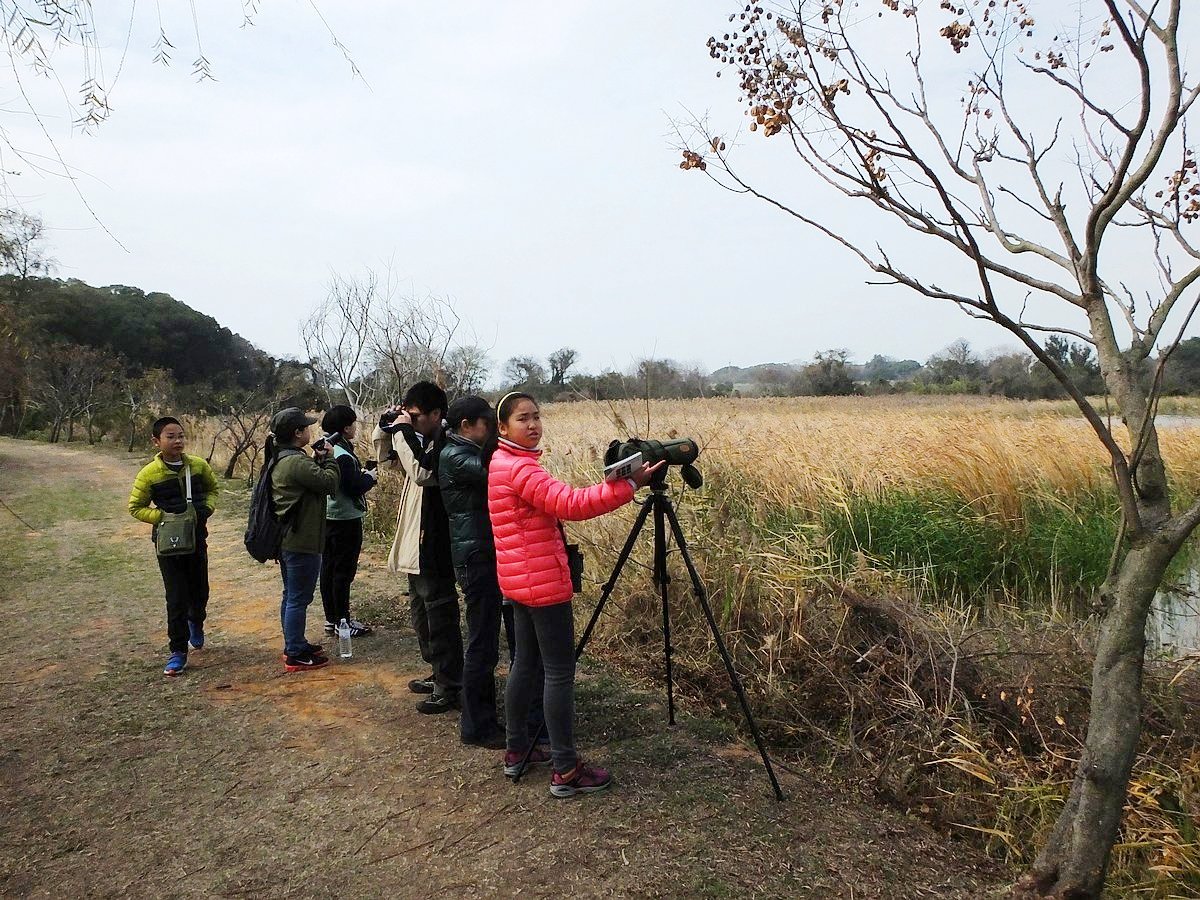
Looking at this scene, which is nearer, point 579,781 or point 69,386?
point 579,781

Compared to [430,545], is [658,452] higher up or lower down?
higher up

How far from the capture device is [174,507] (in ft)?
15.5

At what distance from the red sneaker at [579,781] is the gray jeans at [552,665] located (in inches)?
1.2

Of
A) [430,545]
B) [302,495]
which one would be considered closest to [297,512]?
[302,495]

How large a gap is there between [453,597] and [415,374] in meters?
7.16

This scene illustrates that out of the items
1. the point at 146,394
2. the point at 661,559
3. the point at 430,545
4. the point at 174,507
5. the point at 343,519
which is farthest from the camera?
the point at 146,394

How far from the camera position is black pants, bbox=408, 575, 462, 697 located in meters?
3.96

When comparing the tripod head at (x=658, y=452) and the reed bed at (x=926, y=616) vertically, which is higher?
the tripod head at (x=658, y=452)

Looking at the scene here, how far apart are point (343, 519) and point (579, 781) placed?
2.76 metres

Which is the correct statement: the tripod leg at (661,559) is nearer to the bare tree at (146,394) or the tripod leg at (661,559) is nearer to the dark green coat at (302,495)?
the dark green coat at (302,495)

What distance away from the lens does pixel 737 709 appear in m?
3.90

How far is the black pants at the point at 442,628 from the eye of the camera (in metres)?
3.96

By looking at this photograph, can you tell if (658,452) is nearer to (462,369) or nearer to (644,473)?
(644,473)

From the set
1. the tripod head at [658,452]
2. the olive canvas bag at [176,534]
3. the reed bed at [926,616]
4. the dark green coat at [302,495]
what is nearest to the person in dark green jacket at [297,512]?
the dark green coat at [302,495]
